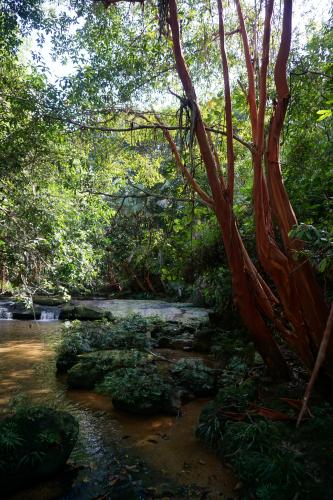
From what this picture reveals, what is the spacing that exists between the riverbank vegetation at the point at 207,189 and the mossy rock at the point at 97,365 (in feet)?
0.12

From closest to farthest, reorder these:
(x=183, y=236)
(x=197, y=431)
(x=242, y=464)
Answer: (x=242, y=464)
(x=197, y=431)
(x=183, y=236)

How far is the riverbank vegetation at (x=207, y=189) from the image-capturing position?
14.6 ft

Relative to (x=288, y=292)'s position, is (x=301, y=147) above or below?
above

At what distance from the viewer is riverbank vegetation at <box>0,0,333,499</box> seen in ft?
14.6

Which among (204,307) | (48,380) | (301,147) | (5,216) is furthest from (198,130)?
(204,307)

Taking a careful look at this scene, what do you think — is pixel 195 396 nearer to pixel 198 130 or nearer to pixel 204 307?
pixel 198 130

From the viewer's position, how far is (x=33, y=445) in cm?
371

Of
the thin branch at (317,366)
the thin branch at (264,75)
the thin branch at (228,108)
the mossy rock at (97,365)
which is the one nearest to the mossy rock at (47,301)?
the mossy rock at (97,365)

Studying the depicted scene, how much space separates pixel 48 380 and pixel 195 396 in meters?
2.98

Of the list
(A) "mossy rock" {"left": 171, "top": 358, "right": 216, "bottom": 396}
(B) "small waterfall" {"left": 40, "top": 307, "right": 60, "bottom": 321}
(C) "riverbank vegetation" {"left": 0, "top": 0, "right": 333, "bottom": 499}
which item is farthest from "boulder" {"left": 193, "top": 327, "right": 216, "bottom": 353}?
(B) "small waterfall" {"left": 40, "top": 307, "right": 60, "bottom": 321}

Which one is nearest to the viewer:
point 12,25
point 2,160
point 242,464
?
point 242,464

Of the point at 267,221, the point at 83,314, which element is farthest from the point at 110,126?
the point at 83,314

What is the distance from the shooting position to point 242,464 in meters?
3.60

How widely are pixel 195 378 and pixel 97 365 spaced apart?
6.32 ft
